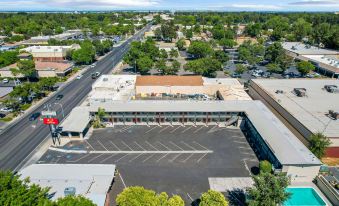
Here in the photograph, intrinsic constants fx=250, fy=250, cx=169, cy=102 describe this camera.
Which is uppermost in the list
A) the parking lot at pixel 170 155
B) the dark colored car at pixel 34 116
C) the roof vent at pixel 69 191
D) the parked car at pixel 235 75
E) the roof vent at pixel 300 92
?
the roof vent at pixel 300 92

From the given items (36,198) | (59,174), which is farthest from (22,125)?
(36,198)

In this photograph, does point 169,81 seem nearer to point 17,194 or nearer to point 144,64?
point 144,64

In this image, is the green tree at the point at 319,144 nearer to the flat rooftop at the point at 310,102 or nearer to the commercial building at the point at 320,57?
the flat rooftop at the point at 310,102

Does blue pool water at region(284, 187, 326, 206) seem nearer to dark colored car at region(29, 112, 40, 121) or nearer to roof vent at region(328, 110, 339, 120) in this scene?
roof vent at region(328, 110, 339, 120)

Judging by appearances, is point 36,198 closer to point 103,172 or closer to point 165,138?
point 103,172

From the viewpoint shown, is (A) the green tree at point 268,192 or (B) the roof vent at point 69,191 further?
(B) the roof vent at point 69,191

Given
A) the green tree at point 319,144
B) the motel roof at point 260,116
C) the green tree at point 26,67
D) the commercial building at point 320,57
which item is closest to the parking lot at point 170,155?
the motel roof at point 260,116

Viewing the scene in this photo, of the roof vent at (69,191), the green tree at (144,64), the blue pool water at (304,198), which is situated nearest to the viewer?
the roof vent at (69,191)
